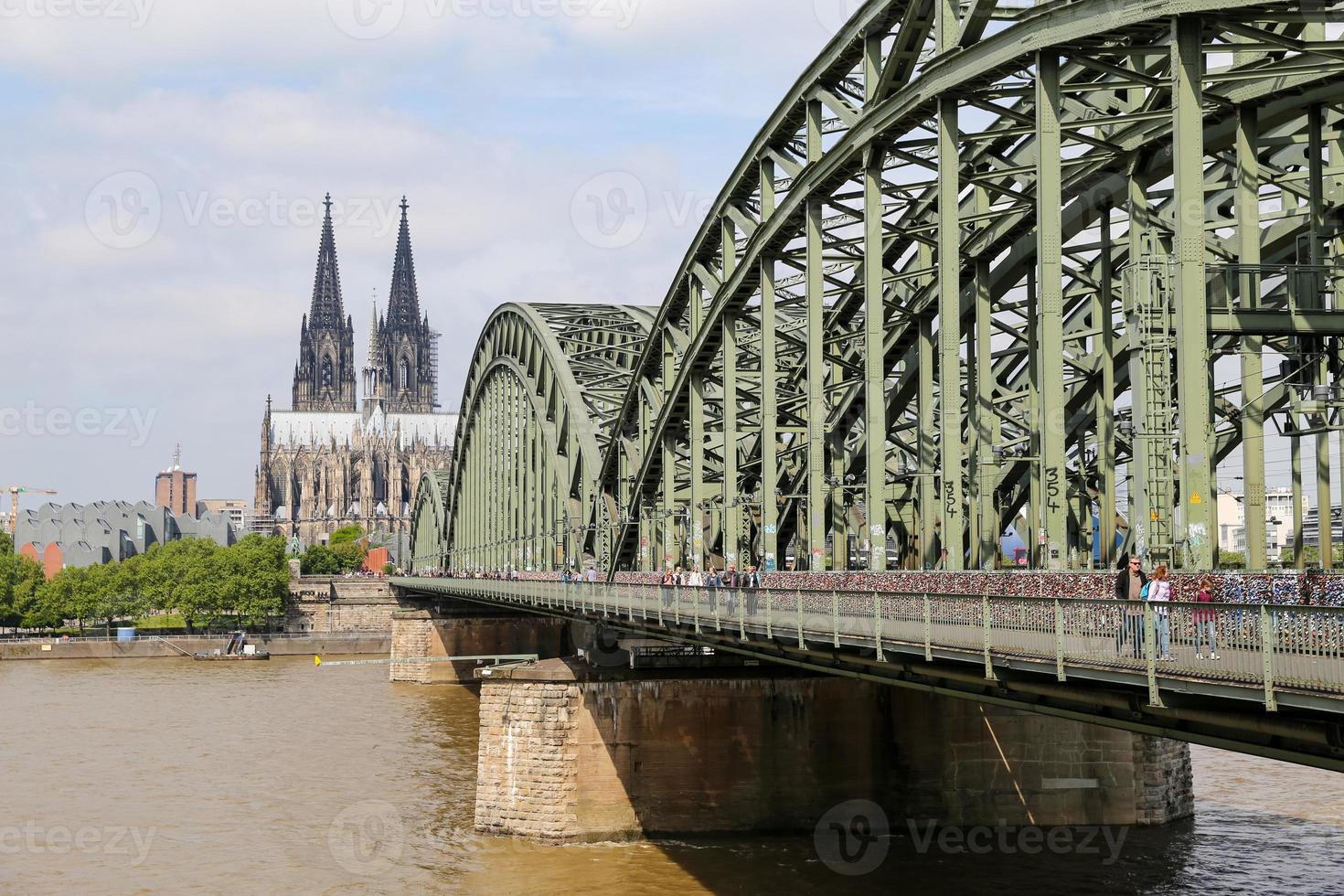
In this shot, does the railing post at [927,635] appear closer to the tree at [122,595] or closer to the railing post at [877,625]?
the railing post at [877,625]

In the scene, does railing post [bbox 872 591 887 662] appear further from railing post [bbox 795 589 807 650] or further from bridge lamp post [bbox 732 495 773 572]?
bridge lamp post [bbox 732 495 773 572]

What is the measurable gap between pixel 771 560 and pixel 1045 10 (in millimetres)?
15307

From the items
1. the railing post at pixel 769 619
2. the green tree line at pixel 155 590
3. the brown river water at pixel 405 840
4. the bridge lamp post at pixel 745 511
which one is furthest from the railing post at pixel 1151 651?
the green tree line at pixel 155 590

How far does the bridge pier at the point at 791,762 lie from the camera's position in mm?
37469

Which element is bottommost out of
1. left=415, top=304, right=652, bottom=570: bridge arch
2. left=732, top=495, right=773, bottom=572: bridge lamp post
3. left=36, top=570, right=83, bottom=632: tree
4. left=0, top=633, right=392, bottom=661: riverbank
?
left=0, top=633, right=392, bottom=661: riverbank

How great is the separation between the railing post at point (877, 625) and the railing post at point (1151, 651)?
6005 mm

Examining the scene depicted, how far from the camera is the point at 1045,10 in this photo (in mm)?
24875

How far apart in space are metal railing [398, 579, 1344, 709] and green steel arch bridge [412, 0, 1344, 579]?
3436mm

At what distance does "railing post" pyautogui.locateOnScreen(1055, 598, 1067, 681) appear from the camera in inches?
657

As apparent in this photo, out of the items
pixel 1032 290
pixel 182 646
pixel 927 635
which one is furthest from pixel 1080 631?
pixel 182 646

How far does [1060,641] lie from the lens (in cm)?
1683

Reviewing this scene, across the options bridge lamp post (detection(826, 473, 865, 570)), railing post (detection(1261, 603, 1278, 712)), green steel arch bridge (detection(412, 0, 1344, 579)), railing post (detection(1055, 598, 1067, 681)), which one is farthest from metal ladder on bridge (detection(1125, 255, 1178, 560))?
bridge lamp post (detection(826, 473, 865, 570))

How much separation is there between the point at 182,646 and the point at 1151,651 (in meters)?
111

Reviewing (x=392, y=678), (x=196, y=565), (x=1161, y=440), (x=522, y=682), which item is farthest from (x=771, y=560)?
(x=196, y=565)
